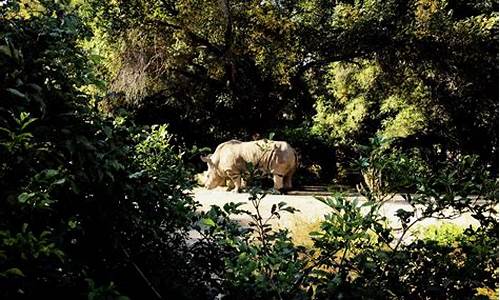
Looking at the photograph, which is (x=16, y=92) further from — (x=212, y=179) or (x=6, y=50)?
(x=212, y=179)

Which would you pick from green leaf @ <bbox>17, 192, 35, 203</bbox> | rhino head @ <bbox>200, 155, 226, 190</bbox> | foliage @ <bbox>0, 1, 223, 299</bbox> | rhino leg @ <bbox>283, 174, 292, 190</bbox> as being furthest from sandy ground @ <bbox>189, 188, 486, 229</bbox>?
green leaf @ <bbox>17, 192, 35, 203</bbox>

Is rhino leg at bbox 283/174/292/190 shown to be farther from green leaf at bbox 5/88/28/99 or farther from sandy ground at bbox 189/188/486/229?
green leaf at bbox 5/88/28/99

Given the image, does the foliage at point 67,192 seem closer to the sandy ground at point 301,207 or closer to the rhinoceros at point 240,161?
the sandy ground at point 301,207

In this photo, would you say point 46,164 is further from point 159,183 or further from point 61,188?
point 159,183

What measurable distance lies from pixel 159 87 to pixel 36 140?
28.8 feet

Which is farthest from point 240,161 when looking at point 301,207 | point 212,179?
point 301,207

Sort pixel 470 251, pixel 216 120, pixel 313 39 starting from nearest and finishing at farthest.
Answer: pixel 470 251, pixel 313 39, pixel 216 120

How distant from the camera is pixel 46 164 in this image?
1.18 m

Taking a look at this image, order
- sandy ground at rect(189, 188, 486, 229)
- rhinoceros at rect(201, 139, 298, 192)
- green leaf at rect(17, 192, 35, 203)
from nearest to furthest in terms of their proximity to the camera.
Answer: green leaf at rect(17, 192, 35, 203)
sandy ground at rect(189, 188, 486, 229)
rhinoceros at rect(201, 139, 298, 192)

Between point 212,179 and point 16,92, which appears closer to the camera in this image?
point 16,92

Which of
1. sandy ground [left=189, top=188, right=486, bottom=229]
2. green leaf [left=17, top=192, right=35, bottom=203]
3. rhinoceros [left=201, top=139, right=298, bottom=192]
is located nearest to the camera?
green leaf [left=17, top=192, right=35, bottom=203]

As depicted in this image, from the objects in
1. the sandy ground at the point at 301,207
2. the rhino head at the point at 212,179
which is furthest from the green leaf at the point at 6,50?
the rhino head at the point at 212,179

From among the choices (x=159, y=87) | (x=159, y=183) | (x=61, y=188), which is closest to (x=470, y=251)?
(x=159, y=183)

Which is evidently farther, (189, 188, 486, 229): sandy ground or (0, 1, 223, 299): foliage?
(189, 188, 486, 229): sandy ground
